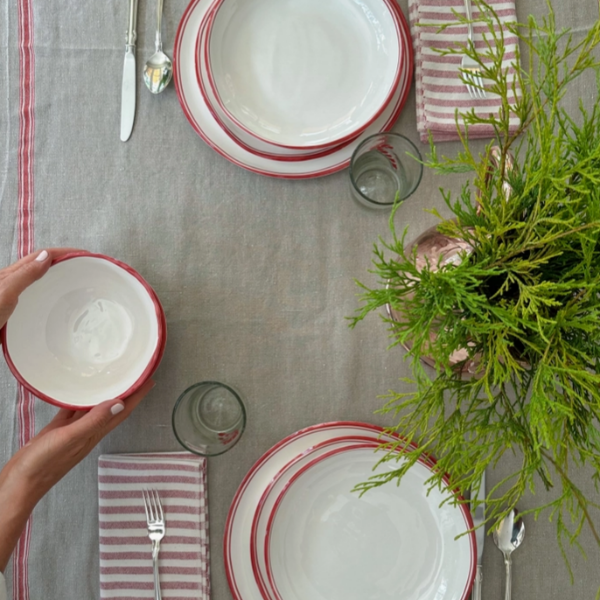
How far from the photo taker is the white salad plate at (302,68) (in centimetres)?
78

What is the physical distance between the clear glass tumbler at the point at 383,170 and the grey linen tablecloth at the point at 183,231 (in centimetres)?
3

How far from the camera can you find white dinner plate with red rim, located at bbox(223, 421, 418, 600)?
0.77m

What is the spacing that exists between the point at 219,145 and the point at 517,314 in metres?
0.47

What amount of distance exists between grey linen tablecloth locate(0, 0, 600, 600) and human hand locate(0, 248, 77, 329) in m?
0.09

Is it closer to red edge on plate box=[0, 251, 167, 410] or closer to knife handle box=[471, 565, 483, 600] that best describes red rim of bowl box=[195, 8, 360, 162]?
red edge on plate box=[0, 251, 167, 410]

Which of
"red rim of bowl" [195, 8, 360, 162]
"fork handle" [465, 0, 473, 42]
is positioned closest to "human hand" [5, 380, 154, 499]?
"red rim of bowl" [195, 8, 360, 162]

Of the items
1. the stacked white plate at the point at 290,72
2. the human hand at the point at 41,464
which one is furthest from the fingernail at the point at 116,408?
the stacked white plate at the point at 290,72

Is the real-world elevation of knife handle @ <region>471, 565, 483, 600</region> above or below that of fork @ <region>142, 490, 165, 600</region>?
below

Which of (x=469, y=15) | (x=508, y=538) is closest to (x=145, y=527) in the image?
(x=508, y=538)

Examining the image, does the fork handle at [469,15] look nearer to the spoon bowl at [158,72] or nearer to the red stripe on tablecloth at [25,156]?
the spoon bowl at [158,72]

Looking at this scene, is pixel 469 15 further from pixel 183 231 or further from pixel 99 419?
pixel 99 419

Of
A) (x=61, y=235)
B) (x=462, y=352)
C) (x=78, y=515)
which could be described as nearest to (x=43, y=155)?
(x=61, y=235)

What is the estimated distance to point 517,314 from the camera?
0.50m

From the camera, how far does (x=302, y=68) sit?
787 millimetres
